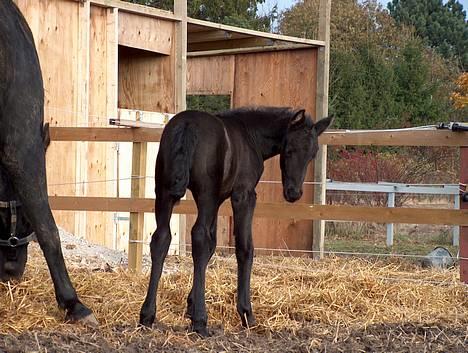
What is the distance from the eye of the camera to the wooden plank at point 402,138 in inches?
280

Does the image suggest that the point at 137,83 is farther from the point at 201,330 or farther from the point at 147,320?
the point at 201,330

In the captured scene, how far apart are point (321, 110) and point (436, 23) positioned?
3140 cm

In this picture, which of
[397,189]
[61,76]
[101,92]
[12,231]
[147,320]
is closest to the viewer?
[147,320]

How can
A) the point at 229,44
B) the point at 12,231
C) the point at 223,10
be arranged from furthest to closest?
1. the point at 223,10
2. the point at 229,44
3. the point at 12,231

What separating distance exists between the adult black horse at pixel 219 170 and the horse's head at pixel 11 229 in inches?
37.5

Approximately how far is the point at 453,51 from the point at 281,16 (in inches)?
493

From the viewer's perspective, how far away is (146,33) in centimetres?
1062

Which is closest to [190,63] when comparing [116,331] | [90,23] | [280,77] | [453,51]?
[280,77]

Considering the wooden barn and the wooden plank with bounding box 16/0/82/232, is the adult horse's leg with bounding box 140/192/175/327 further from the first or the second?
the wooden plank with bounding box 16/0/82/232

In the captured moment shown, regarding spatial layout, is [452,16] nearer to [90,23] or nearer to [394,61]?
[394,61]

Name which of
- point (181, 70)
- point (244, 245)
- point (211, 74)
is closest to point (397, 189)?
point (211, 74)

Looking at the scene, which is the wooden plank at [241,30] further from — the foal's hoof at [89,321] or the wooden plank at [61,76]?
the foal's hoof at [89,321]

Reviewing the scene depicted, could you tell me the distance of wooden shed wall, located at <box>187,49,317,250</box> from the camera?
1150 cm

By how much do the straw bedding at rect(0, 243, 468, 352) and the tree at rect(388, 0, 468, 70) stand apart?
33976mm
